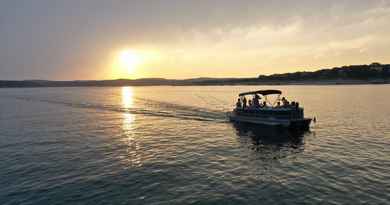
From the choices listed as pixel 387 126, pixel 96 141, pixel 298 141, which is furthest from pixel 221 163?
pixel 387 126

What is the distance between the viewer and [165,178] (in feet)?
69.1

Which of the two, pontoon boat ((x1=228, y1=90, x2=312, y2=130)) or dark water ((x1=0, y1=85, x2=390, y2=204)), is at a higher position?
pontoon boat ((x1=228, y1=90, x2=312, y2=130))

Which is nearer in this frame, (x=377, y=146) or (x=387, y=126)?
(x=377, y=146)

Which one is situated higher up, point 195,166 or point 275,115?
point 275,115

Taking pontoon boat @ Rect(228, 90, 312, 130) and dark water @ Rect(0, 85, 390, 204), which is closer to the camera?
dark water @ Rect(0, 85, 390, 204)

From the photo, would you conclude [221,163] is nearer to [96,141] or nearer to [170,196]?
[170,196]

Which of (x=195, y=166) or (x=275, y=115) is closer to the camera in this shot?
(x=195, y=166)

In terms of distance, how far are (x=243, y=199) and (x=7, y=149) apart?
28206 mm

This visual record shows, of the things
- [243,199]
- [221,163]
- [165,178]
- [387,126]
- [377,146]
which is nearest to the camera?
[243,199]

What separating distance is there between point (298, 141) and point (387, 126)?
18030 mm

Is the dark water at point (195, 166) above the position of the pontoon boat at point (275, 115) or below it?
below

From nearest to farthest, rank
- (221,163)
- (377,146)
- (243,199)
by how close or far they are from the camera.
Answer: (243,199) < (221,163) < (377,146)

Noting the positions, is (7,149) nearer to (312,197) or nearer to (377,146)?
(312,197)

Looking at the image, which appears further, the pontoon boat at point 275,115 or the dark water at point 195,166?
the pontoon boat at point 275,115
